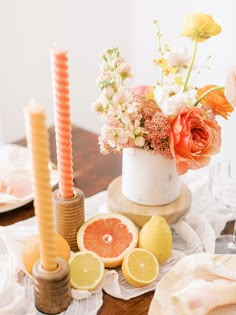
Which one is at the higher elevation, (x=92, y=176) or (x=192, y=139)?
(x=192, y=139)

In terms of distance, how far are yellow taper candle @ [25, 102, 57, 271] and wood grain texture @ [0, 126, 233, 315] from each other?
175 mm

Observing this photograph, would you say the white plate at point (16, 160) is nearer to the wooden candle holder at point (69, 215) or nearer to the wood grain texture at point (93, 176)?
the wood grain texture at point (93, 176)

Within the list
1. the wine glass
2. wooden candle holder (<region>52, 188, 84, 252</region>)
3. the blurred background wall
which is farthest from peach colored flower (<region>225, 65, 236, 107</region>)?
the blurred background wall

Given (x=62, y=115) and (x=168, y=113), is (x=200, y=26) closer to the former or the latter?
(x=168, y=113)

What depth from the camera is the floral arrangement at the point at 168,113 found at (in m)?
0.88

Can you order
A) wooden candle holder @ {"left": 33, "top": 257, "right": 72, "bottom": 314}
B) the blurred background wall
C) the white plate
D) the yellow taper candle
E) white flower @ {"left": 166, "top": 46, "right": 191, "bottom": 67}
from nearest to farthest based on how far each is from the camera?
the yellow taper candle, wooden candle holder @ {"left": 33, "top": 257, "right": 72, "bottom": 314}, white flower @ {"left": 166, "top": 46, "right": 191, "bottom": 67}, the white plate, the blurred background wall

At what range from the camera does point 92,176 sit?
1.27 m

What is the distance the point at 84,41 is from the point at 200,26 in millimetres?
1540

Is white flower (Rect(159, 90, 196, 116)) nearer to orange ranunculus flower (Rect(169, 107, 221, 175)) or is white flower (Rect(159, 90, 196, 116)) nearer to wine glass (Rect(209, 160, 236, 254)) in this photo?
orange ranunculus flower (Rect(169, 107, 221, 175))

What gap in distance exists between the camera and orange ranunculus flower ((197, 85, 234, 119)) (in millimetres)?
940

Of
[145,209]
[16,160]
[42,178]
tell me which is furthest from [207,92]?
[16,160]

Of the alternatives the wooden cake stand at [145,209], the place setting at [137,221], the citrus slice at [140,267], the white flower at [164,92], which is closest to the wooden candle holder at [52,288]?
the place setting at [137,221]

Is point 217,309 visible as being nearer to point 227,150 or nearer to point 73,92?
point 227,150

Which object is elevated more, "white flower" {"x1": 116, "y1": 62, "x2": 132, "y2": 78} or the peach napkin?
"white flower" {"x1": 116, "y1": 62, "x2": 132, "y2": 78}
